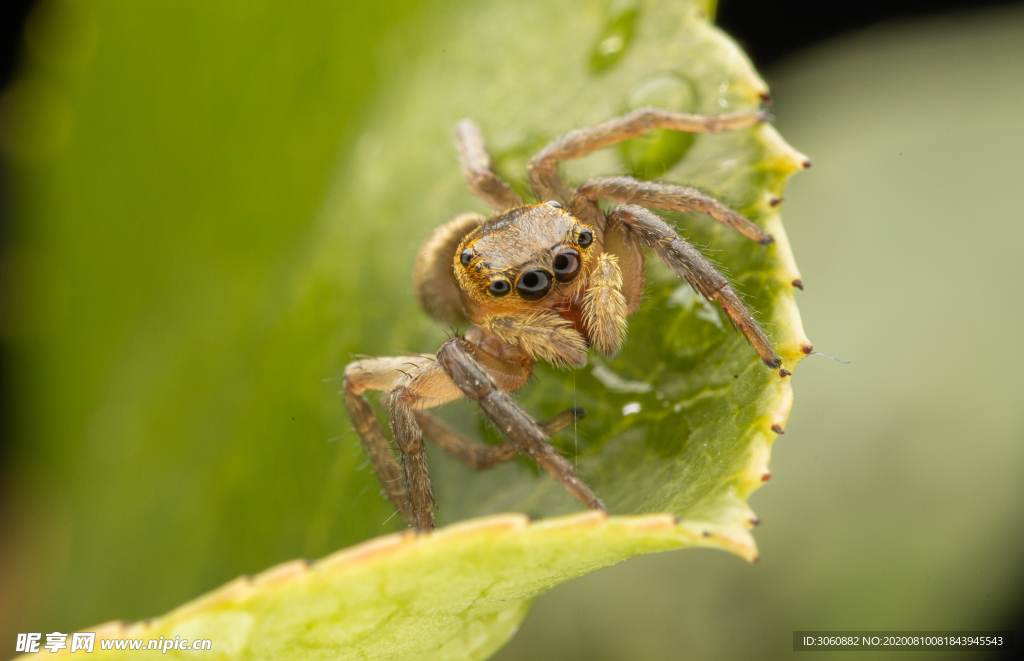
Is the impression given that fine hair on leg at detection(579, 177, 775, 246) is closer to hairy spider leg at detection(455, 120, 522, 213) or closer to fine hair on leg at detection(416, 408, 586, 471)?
hairy spider leg at detection(455, 120, 522, 213)

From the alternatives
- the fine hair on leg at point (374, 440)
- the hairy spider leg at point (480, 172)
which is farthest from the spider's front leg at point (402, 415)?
the hairy spider leg at point (480, 172)

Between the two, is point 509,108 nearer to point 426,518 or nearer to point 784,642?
point 426,518

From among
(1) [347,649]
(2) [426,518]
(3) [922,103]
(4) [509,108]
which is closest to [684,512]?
(1) [347,649]

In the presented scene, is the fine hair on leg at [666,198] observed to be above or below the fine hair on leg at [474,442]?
above

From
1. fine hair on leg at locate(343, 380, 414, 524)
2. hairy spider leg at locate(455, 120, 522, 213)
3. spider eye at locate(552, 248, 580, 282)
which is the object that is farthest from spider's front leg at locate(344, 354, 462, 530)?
hairy spider leg at locate(455, 120, 522, 213)

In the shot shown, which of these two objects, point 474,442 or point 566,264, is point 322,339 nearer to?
point 474,442

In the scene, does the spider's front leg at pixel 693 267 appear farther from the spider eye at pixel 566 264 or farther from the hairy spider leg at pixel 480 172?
the hairy spider leg at pixel 480 172
